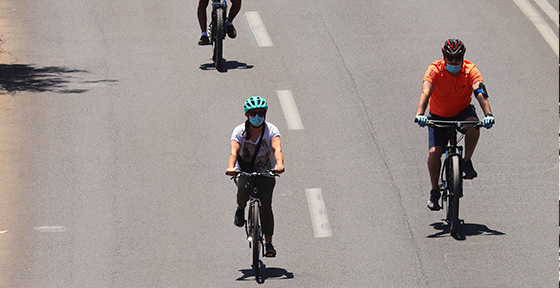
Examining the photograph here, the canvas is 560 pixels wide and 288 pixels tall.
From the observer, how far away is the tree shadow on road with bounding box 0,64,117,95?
16.3m

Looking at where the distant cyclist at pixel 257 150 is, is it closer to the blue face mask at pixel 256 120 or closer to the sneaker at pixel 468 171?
the blue face mask at pixel 256 120

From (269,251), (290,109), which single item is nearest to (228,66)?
(290,109)

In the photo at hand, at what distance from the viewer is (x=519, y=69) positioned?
1708 centimetres

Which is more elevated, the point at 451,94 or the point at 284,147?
the point at 451,94

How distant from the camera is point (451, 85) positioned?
11570mm

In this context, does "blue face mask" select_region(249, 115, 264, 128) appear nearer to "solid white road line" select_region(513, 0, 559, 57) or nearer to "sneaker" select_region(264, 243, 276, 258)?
"sneaker" select_region(264, 243, 276, 258)

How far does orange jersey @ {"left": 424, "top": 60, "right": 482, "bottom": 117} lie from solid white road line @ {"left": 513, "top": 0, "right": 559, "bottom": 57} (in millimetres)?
6659

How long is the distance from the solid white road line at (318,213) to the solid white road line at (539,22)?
6.94m

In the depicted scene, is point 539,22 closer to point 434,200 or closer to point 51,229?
point 434,200

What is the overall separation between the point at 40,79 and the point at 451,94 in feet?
26.4

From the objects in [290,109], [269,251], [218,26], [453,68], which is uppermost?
[218,26]

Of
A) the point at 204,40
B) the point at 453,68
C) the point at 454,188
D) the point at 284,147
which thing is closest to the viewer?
the point at 454,188

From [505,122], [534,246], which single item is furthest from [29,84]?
[534,246]

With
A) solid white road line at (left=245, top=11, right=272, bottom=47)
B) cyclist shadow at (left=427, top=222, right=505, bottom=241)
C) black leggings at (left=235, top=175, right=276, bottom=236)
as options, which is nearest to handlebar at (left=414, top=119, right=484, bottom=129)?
cyclist shadow at (left=427, top=222, right=505, bottom=241)
